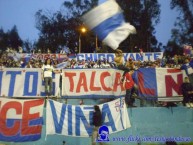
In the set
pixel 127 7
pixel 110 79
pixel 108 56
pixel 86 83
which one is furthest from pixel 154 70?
pixel 127 7

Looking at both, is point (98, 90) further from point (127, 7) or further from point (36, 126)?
point (127, 7)

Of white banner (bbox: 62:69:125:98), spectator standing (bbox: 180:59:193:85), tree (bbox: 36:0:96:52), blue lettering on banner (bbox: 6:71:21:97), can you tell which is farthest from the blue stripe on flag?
tree (bbox: 36:0:96:52)

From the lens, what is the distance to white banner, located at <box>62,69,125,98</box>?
49.3ft

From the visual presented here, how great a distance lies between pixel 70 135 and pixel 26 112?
1.70 metres

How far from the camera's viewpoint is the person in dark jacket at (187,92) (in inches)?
571

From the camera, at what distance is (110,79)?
15133 millimetres

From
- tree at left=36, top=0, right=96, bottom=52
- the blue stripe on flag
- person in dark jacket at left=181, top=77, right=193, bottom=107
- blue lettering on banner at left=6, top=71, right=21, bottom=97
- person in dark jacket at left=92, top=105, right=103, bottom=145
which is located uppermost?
tree at left=36, top=0, right=96, bottom=52

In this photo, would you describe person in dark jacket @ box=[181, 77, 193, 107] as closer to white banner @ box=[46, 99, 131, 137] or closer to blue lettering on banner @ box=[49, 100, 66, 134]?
white banner @ box=[46, 99, 131, 137]

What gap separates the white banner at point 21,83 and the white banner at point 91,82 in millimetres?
554

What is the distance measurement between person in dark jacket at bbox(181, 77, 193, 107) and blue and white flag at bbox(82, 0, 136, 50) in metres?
4.12

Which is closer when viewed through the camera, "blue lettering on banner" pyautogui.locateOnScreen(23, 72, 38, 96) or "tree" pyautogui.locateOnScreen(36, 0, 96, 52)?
"blue lettering on banner" pyautogui.locateOnScreen(23, 72, 38, 96)

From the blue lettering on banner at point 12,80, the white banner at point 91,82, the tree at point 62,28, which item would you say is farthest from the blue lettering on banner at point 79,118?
the tree at point 62,28

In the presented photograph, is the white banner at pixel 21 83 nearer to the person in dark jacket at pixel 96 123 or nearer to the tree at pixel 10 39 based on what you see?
the person in dark jacket at pixel 96 123

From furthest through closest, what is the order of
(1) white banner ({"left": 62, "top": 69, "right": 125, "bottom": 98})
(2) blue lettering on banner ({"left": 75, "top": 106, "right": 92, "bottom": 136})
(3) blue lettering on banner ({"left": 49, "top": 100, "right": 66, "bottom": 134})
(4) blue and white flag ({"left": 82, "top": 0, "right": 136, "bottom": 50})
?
1. (1) white banner ({"left": 62, "top": 69, "right": 125, "bottom": 98})
2. (2) blue lettering on banner ({"left": 75, "top": 106, "right": 92, "bottom": 136})
3. (3) blue lettering on banner ({"left": 49, "top": 100, "right": 66, "bottom": 134})
4. (4) blue and white flag ({"left": 82, "top": 0, "right": 136, "bottom": 50})
